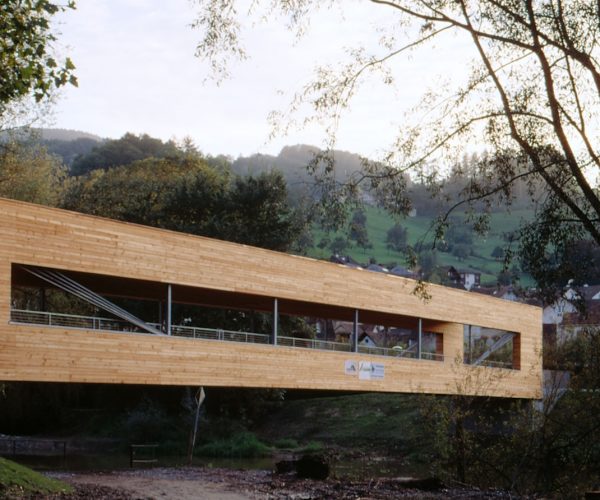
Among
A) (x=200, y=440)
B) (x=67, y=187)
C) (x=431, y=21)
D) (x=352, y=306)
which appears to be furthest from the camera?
(x=67, y=187)

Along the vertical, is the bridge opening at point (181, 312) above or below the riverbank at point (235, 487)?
above

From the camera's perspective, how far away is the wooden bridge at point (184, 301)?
669 inches

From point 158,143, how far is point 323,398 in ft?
117

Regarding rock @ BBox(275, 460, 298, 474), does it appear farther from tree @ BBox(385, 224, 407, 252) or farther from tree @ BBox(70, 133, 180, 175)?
tree @ BBox(385, 224, 407, 252)

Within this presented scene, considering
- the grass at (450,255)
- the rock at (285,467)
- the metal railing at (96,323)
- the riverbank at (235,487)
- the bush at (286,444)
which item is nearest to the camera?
the riverbank at (235,487)

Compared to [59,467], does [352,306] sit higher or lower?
higher

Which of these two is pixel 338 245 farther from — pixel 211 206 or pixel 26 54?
→ pixel 26 54

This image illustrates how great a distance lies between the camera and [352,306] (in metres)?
25.0

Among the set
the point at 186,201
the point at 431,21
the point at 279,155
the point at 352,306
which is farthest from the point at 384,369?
the point at 279,155

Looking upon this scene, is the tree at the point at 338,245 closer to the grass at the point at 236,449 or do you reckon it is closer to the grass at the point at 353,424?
the grass at the point at 353,424

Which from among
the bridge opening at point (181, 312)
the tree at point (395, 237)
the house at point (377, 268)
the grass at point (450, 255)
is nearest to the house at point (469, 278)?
the grass at point (450, 255)

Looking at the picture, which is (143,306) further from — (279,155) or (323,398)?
(279,155)

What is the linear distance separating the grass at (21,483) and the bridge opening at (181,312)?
4.24m

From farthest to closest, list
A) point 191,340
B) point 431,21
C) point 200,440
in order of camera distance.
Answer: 1. point 200,440
2. point 191,340
3. point 431,21
